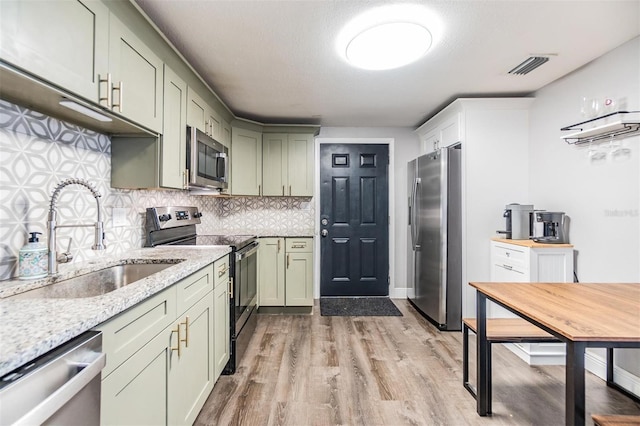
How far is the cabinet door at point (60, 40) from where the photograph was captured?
89 cm

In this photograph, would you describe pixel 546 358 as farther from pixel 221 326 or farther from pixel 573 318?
pixel 221 326

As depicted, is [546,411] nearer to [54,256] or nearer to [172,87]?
[54,256]

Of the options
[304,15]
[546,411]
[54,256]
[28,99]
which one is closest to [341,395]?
[546,411]

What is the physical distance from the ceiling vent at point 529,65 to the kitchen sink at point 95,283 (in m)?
2.83

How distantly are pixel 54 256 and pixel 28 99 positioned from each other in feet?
2.08

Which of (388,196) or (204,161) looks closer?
(204,161)

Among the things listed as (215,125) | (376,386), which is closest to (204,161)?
(215,125)

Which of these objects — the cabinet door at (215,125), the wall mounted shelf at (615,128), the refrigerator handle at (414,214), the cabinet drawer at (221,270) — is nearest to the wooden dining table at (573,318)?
the wall mounted shelf at (615,128)

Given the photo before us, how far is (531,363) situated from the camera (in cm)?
231

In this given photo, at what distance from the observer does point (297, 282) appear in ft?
11.0

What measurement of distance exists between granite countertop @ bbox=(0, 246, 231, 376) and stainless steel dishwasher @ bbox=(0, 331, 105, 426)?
25mm

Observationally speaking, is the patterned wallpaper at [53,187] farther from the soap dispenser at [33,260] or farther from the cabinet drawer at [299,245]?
the cabinet drawer at [299,245]

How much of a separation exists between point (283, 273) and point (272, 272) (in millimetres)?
123

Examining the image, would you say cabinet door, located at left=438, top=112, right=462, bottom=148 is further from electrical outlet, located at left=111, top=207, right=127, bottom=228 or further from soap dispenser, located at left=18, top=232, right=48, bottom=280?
soap dispenser, located at left=18, top=232, right=48, bottom=280
